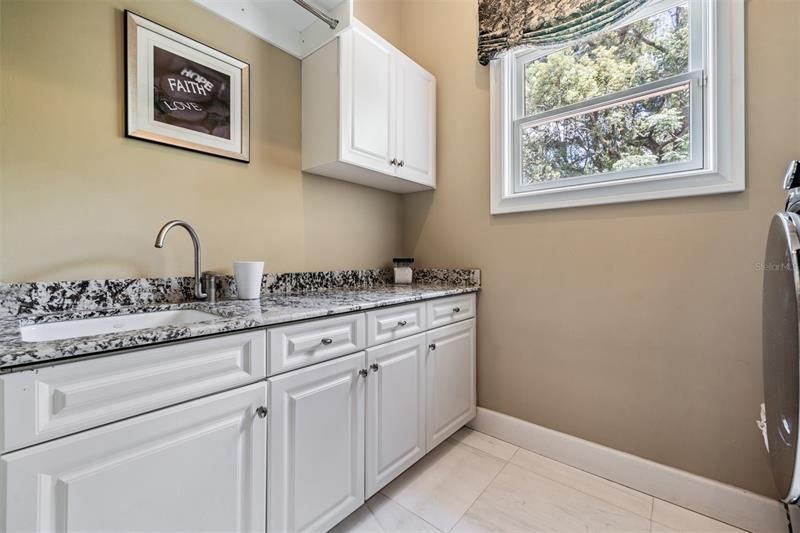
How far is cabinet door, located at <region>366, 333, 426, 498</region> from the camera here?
1314 mm

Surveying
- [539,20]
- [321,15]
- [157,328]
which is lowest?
[157,328]

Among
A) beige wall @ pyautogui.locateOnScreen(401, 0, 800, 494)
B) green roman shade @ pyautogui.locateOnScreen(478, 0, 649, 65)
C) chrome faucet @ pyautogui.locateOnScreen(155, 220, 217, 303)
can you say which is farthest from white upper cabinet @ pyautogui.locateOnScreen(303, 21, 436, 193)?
chrome faucet @ pyautogui.locateOnScreen(155, 220, 217, 303)

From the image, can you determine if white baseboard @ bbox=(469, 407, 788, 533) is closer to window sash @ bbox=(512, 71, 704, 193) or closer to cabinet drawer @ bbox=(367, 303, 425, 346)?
cabinet drawer @ bbox=(367, 303, 425, 346)

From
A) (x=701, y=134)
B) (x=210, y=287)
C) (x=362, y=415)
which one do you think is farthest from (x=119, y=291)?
(x=701, y=134)

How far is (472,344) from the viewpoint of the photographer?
6.44 feet

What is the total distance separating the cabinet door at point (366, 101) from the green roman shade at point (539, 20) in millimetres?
597

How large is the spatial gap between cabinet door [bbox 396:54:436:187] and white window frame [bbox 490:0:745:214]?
0.61m

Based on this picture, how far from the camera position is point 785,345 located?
86 cm

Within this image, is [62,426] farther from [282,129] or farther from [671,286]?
[671,286]

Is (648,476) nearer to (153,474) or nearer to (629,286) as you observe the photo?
(629,286)

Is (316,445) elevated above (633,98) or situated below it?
below

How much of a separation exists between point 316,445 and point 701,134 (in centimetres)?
203

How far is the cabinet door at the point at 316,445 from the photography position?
101cm

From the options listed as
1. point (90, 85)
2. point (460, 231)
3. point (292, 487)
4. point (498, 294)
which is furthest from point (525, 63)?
point (292, 487)
